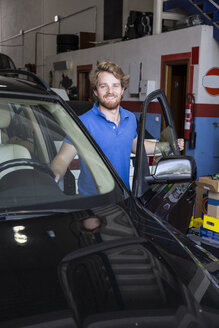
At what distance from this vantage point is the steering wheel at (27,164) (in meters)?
1.80

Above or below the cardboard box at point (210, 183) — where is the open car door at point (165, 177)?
above

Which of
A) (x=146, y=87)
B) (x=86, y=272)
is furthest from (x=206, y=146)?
(x=86, y=272)

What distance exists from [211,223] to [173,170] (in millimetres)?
3295

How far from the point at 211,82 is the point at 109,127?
515cm

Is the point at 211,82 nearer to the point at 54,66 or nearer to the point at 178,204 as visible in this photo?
the point at 178,204

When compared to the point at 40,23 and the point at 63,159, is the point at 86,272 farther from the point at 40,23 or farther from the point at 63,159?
the point at 40,23

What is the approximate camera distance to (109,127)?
246 cm

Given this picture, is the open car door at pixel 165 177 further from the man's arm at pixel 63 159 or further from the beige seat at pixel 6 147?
the beige seat at pixel 6 147

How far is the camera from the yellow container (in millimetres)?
4898

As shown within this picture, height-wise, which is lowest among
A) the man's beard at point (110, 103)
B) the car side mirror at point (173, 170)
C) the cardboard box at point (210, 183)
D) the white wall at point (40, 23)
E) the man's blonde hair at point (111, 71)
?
the cardboard box at point (210, 183)

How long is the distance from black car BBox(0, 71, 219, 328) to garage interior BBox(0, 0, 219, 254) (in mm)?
3290

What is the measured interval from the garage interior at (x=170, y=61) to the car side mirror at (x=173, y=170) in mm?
3092

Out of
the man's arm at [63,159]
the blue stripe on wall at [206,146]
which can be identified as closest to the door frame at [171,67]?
the blue stripe on wall at [206,146]

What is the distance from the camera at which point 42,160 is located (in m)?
1.92
